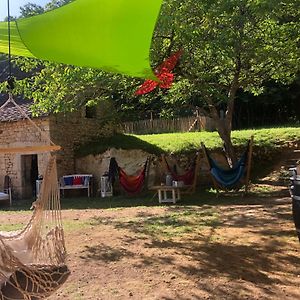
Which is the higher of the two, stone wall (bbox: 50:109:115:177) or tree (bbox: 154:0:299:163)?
tree (bbox: 154:0:299:163)

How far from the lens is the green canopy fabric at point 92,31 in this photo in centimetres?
217

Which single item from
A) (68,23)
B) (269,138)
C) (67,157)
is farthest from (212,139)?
(68,23)

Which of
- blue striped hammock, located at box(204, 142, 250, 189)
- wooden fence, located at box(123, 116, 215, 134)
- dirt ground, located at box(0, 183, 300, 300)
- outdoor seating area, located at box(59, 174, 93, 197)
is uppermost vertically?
wooden fence, located at box(123, 116, 215, 134)

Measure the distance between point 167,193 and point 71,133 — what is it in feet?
11.8

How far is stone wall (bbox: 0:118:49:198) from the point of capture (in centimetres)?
1057

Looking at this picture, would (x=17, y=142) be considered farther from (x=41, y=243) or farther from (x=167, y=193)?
(x=41, y=243)

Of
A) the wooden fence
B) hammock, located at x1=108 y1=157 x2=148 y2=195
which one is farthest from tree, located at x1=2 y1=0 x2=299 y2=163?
the wooden fence

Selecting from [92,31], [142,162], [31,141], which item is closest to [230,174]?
[142,162]

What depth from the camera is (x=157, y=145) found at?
36.1 feet

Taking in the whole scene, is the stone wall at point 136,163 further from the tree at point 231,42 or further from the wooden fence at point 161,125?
the wooden fence at point 161,125

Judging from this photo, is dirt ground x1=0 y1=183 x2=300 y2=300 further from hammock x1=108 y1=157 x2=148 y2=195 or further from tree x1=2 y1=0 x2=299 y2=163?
hammock x1=108 y1=157 x2=148 y2=195

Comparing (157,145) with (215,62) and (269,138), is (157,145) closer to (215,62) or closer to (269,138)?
(269,138)

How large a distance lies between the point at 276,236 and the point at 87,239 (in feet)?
7.18

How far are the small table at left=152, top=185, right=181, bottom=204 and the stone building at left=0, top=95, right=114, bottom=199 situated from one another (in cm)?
323
